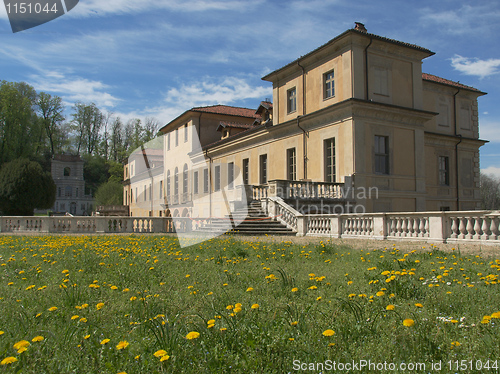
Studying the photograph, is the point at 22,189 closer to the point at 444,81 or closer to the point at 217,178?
the point at 217,178

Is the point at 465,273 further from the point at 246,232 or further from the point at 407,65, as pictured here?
the point at 407,65

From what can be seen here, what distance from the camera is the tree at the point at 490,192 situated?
76.0 meters

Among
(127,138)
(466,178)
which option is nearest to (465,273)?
(466,178)

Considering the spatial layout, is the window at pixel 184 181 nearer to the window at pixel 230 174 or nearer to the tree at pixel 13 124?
the window at pixel 230 174

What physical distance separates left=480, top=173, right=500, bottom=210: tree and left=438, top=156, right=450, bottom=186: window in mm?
50796

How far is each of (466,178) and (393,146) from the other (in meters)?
10.8

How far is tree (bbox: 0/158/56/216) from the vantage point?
3984cm

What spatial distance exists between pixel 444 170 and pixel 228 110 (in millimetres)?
22860

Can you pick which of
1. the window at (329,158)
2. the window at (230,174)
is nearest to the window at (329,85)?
the window at (329,158)

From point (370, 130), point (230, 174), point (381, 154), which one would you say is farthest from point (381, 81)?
point (230, 174)

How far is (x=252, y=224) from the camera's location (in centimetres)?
1972

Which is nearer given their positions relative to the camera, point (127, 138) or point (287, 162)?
point (287, 162)

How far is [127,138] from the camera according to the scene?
277 ft

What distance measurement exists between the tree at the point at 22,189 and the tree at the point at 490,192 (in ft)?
233
